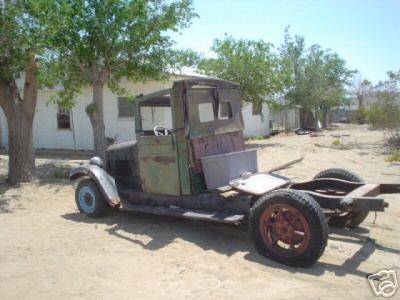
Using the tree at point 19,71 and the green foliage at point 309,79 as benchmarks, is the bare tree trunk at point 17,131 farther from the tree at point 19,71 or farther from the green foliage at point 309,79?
the green foliage at point 309,79

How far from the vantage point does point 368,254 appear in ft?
16.1

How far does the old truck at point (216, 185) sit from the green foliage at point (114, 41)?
509 centimetres

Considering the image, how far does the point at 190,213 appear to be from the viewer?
5676 millimetres

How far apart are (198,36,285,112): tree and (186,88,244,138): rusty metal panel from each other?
43.9 feet

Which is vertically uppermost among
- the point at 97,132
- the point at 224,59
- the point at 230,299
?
the point at 224,59

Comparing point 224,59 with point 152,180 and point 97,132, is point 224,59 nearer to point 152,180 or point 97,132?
point 97,132

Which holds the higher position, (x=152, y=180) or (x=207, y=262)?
(x=152, y=180)

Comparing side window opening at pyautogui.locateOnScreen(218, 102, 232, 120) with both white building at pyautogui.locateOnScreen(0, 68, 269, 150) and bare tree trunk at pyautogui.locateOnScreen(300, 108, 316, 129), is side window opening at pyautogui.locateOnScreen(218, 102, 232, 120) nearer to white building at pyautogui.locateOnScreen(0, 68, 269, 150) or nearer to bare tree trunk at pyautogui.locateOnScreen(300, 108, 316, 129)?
white building at pyautogui.locateOnScreen(0, 68, 269, 150)

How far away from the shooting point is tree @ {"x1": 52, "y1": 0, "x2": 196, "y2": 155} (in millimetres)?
11094

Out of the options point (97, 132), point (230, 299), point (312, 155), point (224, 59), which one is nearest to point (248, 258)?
point (230, 299)

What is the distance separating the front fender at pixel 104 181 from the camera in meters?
6.50

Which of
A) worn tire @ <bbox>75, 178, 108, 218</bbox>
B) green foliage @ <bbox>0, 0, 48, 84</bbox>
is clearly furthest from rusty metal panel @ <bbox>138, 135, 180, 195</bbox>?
green foliage @ <bbox>0, 0, 48, 84</bbox>

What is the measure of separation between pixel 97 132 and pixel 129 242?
25.3 ft

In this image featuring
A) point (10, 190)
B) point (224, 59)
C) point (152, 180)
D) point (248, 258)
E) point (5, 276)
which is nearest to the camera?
point (5, 276)
